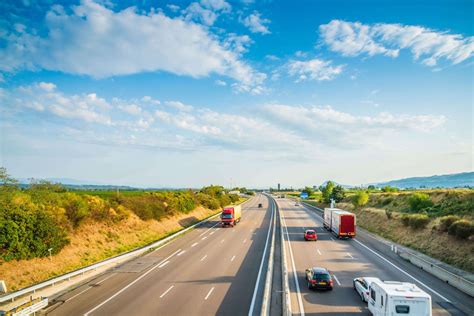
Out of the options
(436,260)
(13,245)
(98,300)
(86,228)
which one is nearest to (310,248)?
(436,260)

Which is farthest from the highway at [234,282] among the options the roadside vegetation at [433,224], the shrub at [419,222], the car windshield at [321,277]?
the shrub at [419,222]

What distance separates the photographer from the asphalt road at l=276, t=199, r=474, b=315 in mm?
17828

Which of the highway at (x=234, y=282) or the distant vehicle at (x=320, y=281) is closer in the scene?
the highway at (x=234, y=282)

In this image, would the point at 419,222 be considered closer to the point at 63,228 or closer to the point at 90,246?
the point at 90,246

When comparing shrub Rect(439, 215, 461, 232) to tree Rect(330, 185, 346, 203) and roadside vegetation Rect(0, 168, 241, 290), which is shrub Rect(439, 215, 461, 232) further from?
tree Rect(330, 185, 346, 203)

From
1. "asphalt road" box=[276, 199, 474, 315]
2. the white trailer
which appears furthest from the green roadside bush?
the white trailer

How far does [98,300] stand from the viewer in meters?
19.2

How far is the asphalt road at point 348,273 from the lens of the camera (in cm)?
1783

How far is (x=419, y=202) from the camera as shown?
172 feet

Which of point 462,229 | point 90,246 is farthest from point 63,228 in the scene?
point 462,229

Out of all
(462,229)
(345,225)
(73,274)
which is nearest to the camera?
(73,274)

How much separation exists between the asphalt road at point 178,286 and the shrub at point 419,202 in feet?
108

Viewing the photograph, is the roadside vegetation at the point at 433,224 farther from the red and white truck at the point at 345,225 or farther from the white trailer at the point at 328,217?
the white trailer at the point at 328,217

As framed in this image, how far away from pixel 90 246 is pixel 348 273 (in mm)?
26263
